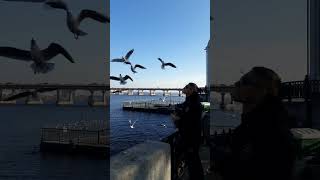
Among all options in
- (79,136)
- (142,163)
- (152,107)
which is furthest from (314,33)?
(152,107)

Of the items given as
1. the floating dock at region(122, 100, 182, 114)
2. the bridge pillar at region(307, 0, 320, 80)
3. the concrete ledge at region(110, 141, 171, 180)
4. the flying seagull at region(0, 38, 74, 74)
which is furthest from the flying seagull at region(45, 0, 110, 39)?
the floating dock at region(122, 100, 182, 114)

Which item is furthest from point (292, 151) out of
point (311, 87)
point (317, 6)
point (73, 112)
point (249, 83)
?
point (73, 112)

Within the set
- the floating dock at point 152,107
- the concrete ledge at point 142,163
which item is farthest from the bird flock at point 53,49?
the floating dock at point 152,107

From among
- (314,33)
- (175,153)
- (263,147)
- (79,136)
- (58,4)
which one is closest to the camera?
(263,147)

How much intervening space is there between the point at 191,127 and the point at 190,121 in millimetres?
59

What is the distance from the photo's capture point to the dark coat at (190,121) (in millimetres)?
4742

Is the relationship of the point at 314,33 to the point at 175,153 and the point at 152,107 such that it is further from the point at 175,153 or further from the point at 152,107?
the point at 152,107

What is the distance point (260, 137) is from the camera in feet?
6.01

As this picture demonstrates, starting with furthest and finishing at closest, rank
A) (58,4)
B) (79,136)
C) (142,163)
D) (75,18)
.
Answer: (79,136)
(58,4)
(75,18)
(142,163)

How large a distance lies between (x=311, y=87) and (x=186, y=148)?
10579mm

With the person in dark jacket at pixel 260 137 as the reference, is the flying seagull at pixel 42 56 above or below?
above

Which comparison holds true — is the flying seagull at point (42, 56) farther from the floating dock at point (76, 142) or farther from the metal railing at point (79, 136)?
the metal railing at point (79, 136)

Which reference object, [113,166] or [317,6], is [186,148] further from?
[317,6]

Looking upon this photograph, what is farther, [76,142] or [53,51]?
[76,142]
